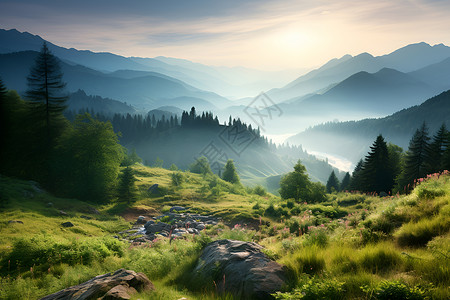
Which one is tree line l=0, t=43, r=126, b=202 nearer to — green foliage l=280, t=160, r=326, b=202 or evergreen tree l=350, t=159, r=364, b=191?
green foliage l=280, t=160, r=326, b=202

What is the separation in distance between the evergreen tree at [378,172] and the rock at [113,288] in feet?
181

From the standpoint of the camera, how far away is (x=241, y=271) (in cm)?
609

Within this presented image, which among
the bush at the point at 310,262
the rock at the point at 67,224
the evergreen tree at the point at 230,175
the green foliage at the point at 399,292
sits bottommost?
the evergreen tree at the point at 230,175

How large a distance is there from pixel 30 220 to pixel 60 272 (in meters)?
13.7

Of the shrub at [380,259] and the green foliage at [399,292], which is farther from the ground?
the green foliage at [399,292]

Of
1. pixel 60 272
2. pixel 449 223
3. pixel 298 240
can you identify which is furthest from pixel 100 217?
pixel 449 223

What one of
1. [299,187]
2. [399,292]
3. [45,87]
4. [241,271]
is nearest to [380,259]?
[399,292]

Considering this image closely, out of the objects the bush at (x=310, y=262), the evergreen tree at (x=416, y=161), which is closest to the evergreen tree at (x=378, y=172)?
the evergreen tree at (x=416, y=161)

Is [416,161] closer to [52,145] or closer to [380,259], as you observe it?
[380,259]

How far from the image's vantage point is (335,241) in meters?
7.17

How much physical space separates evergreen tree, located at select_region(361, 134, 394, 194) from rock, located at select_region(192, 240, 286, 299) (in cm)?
5226

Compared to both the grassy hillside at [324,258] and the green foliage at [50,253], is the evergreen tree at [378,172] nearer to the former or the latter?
the grassy hillside at [324,258]

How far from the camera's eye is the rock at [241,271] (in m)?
5.44

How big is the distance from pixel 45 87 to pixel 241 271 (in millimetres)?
45727
